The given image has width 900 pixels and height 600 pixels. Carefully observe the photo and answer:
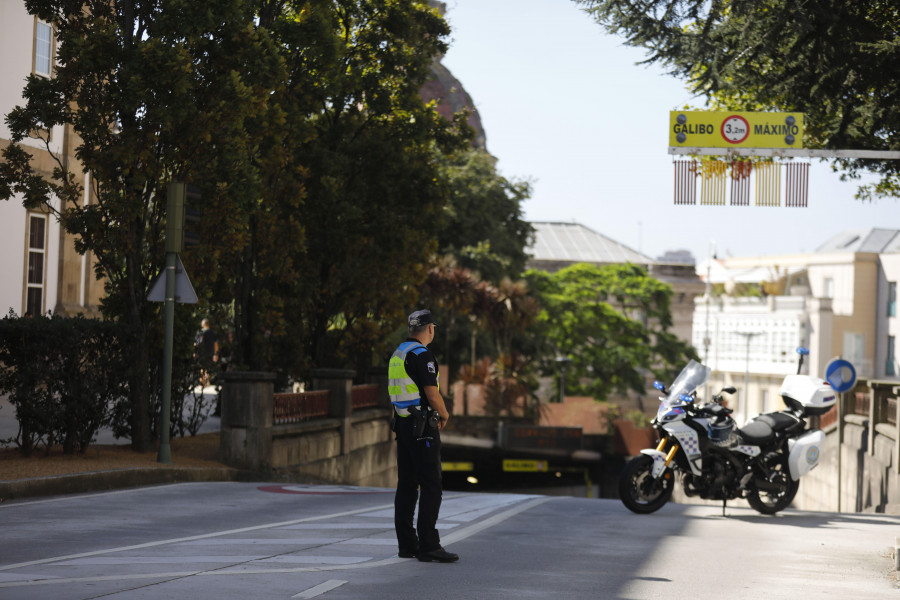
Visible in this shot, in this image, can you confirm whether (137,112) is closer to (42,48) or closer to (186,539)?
(186,539)

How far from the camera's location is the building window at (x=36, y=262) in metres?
26.5

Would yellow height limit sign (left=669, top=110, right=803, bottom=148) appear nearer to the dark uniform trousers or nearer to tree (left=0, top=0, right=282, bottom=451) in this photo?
tree (left=0, top=0, right=282, bottom=451)

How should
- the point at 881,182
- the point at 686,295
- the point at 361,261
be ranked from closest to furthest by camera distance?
the point at 881,182
the point at 361,261
the point at 686,295

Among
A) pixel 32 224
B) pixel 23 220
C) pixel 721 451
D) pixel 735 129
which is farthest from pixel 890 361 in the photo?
pixel 721 451

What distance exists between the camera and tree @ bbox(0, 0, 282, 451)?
1494 centimetres

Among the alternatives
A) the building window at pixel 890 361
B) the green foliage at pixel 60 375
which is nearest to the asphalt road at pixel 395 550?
the green foliage at pixel 60 375

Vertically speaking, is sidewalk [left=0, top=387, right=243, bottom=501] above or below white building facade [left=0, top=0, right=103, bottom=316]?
below

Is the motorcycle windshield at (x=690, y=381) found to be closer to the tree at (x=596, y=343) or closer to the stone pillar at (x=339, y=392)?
the stone pillar at (x=339, y=392)

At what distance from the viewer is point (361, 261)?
2248cm

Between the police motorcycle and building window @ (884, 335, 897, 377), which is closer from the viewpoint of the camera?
the police motorcycle

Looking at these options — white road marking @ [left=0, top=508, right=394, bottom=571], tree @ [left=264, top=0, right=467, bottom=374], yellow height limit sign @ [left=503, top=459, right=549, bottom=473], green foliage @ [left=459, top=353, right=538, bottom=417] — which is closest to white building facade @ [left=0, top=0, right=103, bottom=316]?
tree @ [left=264, top=0, right=467, bottom=374]

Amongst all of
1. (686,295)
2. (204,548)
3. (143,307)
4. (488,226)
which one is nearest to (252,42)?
(143,307)

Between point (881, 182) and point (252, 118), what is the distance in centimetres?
1141

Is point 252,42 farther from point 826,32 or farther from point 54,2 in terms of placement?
point 826,32
